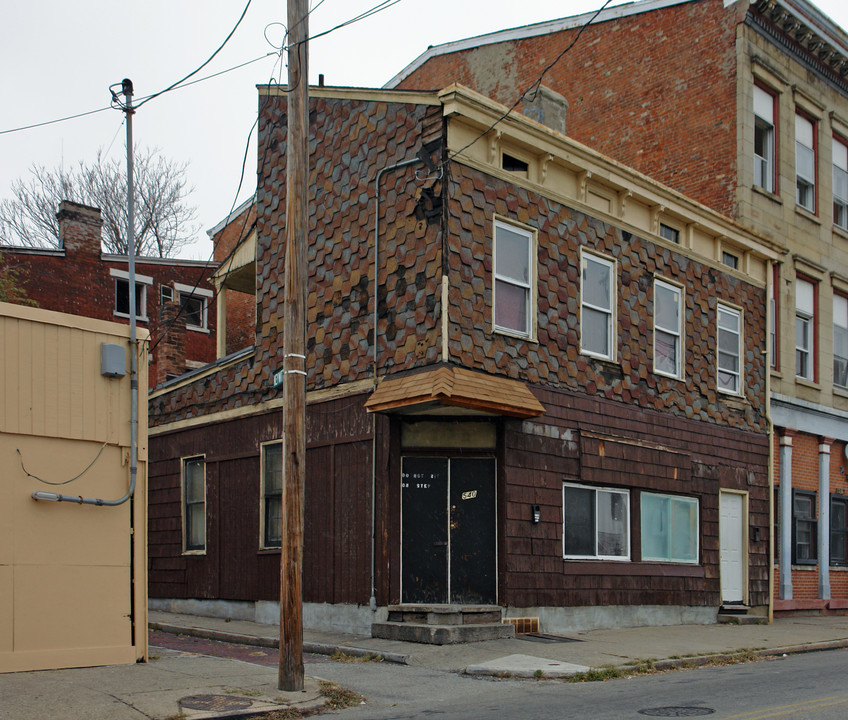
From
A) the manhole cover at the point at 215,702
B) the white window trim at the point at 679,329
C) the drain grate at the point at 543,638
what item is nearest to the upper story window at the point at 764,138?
the white window trim at the point at 679,329

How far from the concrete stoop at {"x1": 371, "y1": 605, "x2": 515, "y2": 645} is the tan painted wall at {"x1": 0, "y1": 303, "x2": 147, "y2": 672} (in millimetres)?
3845

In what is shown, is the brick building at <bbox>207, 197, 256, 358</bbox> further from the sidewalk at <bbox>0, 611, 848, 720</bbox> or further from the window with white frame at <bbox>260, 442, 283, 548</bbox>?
the sidewalk at <bbox>0, 611, 848, 720</bbox>

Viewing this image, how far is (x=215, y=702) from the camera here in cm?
938

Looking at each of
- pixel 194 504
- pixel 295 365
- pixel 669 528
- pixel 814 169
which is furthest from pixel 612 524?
pixel 814 169

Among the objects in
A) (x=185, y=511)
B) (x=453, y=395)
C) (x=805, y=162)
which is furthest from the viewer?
(x=805, y=162)

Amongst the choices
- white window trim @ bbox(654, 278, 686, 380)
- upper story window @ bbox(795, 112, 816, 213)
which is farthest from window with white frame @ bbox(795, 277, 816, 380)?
white window trim @ bbox(654, 278, 686, 380)

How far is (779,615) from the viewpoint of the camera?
22.4 m

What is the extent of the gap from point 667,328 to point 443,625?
8299 millimetres

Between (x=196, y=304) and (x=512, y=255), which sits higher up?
(x=196, y=304)

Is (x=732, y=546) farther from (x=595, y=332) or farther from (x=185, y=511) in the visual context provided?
(x=185, y=511)

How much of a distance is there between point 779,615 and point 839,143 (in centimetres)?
1293

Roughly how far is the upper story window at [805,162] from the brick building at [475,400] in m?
4.93

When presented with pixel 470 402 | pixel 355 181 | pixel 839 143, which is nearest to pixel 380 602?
pixel 470 402

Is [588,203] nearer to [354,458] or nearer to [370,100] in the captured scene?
[370,100]
